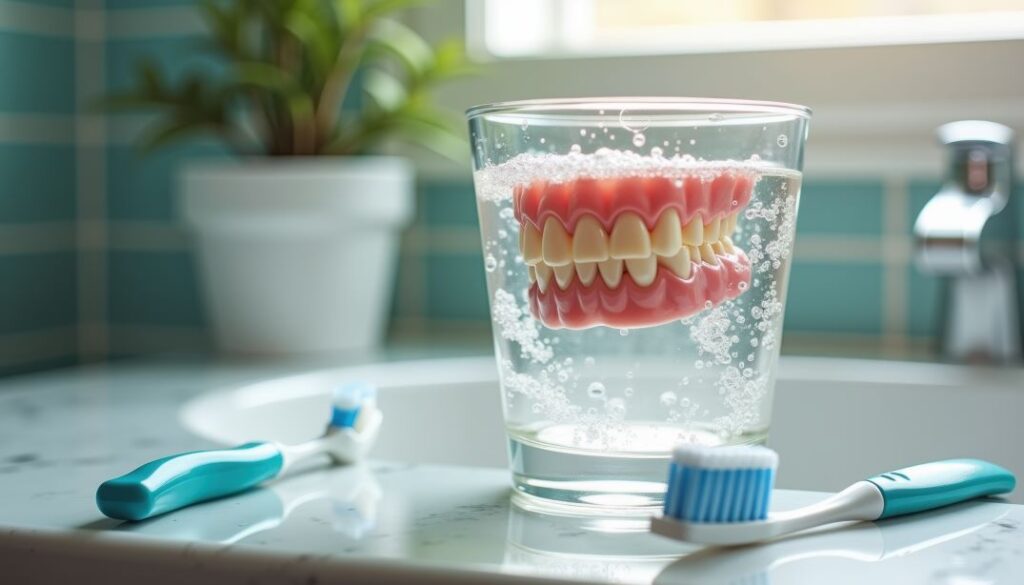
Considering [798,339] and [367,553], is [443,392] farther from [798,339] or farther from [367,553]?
[367,553]

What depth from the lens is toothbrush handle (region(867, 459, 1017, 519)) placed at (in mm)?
604

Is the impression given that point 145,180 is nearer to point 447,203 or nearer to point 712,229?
point 447,203

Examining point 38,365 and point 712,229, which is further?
point 38,365

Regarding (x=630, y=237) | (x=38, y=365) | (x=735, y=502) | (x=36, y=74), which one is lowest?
(x=38, y=365)

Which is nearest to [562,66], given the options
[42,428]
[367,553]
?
[42,428]

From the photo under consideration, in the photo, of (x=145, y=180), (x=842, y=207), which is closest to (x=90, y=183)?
(x=145, y=180)

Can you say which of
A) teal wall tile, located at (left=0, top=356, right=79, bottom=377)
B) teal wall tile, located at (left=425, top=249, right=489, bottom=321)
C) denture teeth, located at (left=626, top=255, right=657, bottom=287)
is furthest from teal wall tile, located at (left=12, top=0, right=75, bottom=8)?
denture teeth, located at (left=626, top=255, right=657, bottom=287)

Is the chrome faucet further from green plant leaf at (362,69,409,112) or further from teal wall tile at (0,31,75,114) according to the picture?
teal wall tile at (0,31,75,114)

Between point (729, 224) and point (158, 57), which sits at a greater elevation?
point (158, 57)

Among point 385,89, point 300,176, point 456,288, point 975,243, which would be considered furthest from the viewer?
point 456,288

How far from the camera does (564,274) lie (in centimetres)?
61

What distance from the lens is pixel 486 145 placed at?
656 mm

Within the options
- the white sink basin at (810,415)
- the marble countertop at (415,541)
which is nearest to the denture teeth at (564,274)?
the marble countertop at (415,541)

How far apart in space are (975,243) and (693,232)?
1.66ft
